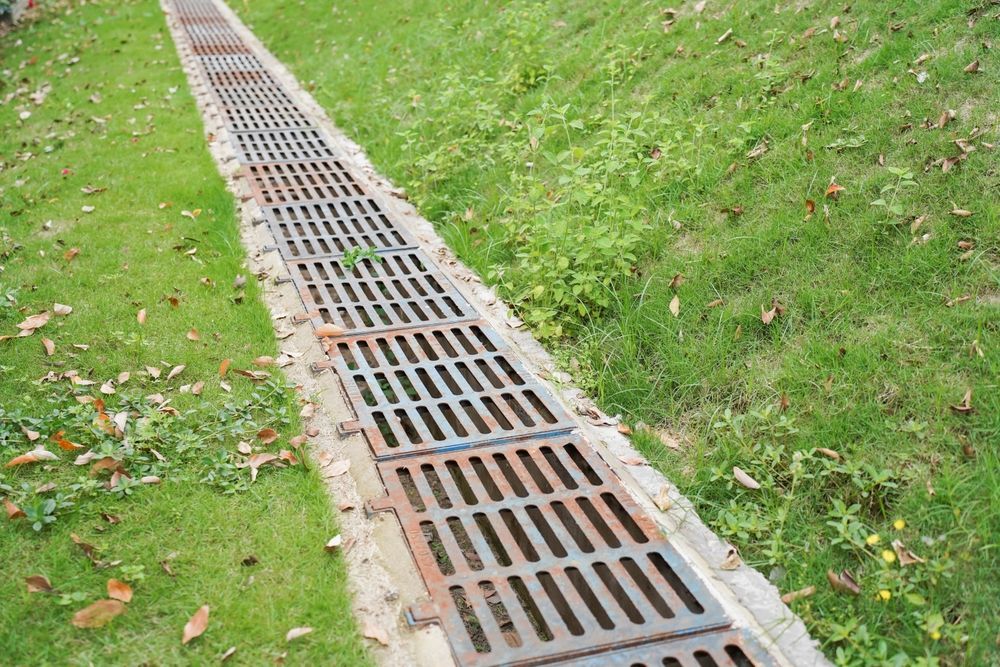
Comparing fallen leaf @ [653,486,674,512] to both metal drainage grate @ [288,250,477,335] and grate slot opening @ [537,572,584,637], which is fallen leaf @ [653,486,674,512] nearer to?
grate slot opening @ [537,572,584,637]

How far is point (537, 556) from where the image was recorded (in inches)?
110

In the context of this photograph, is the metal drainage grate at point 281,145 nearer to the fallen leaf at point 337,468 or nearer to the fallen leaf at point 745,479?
the fallen leaf at point 337,468

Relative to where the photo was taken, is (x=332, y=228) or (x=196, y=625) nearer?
(x=196, y=625)

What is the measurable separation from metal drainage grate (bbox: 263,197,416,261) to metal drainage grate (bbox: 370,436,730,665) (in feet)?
6.88

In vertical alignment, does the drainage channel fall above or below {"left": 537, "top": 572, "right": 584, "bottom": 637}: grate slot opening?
above

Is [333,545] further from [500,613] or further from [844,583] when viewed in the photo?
[844,583]

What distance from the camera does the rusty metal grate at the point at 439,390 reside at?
336 cm

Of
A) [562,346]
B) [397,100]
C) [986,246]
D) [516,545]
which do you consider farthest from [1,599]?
[397,100]

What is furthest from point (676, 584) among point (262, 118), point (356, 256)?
point (262, 118)

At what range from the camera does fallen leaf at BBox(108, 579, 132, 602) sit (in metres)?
2.51

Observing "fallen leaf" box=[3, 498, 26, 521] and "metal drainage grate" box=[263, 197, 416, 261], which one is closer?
"fallen leaf" box=[3, 498, 26, 521]

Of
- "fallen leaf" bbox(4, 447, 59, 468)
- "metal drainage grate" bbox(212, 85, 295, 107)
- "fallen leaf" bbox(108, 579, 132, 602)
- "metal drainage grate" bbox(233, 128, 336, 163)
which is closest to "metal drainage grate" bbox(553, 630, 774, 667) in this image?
"fallen leaf" bbox(108, 579, 132, 602)

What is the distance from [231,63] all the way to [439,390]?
7.29 metres

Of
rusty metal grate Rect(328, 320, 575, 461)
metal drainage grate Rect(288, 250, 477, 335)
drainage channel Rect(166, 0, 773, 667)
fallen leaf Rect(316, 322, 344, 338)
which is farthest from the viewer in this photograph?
metal drainage grate Rect(288, 250, 477, 335)
